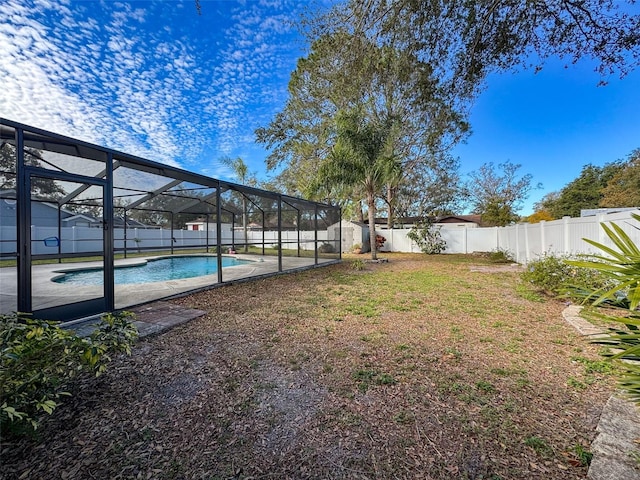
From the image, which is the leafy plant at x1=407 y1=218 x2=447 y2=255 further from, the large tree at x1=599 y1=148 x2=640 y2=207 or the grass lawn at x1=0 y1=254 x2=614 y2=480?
the large tree at x1=599 y1=148 x2=640 y2=207

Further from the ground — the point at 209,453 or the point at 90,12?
the point at 90,12

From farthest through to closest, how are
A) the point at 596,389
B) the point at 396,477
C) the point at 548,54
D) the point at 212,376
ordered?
the point at 548,54, the point at 212,376, the point at 596,389, the point at 396,477

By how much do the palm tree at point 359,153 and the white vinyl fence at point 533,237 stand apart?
194 inches

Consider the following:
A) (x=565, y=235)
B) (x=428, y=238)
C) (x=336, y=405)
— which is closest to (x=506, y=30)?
(x=565, y=235)

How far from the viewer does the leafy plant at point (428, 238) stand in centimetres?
1439

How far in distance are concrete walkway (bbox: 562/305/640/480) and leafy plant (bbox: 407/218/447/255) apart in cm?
1305

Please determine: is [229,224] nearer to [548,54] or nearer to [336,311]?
[336,311]

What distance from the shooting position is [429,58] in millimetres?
5012

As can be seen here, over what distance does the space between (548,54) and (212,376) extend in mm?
6914

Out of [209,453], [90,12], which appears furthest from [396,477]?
[90,12]

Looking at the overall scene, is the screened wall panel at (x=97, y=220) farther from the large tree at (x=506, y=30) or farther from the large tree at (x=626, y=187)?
the large tree at (x=626, y=187)

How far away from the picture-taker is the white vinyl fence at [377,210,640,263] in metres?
4.67

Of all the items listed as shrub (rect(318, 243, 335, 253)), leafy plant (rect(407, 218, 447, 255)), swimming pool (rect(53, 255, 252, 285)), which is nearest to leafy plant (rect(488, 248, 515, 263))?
leafy plant (rect(407, 218, 447, 255))

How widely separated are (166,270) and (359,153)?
8022mm
